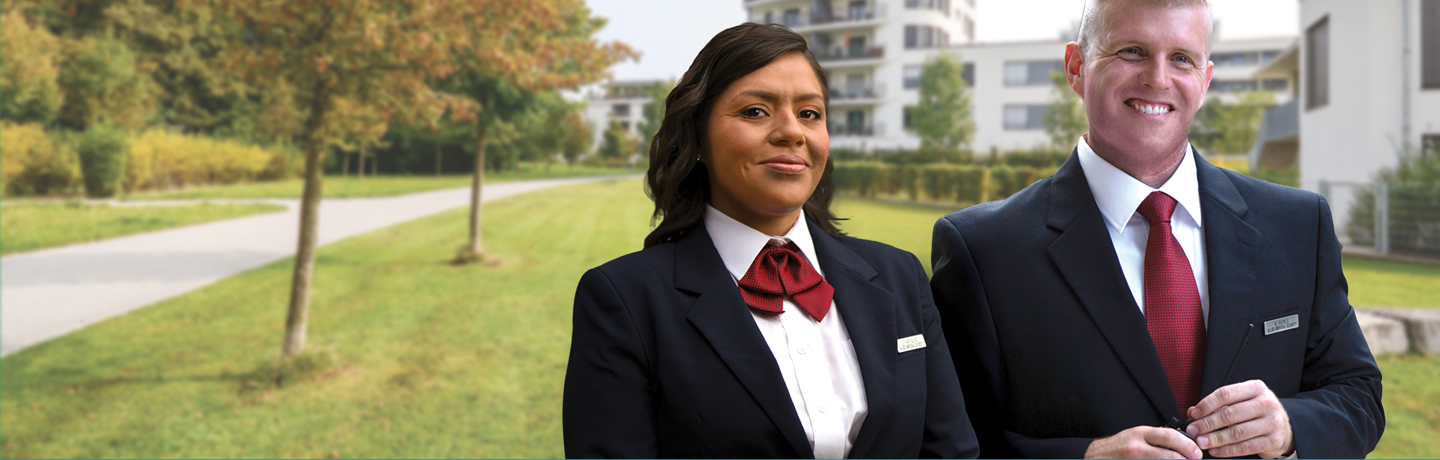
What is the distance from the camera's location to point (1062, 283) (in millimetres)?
1351

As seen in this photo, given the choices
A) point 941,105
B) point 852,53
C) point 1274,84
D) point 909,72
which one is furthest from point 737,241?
point 1274,84

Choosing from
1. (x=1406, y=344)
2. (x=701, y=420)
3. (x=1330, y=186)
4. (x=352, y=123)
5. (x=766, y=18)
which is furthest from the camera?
(x=766, y=18)

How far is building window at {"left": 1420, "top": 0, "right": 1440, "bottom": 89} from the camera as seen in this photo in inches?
350

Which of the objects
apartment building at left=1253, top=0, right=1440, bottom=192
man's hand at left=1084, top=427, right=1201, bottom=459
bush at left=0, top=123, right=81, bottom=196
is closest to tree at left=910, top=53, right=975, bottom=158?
apartment building at left=1253, top=0, right=1440, bottom=192

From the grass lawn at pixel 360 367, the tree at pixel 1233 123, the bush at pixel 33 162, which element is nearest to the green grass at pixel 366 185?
the grass lawn at pixel 360 367

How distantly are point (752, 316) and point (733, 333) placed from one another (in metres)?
0.04

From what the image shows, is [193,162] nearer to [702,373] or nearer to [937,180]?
[937,180]

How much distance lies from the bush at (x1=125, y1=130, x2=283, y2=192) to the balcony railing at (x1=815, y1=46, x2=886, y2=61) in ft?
39.2

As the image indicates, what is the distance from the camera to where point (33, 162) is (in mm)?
7957

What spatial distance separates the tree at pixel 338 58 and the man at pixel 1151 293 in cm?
601

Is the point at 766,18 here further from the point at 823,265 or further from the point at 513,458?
the point at 823,265

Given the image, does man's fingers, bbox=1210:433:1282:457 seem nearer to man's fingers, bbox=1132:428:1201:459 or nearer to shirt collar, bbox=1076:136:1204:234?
man's fingers, bbox=1132:428:1201:459

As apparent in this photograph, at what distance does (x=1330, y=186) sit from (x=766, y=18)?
8.41 m

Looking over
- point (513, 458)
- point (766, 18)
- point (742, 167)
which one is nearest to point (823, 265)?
point (742, 167)
